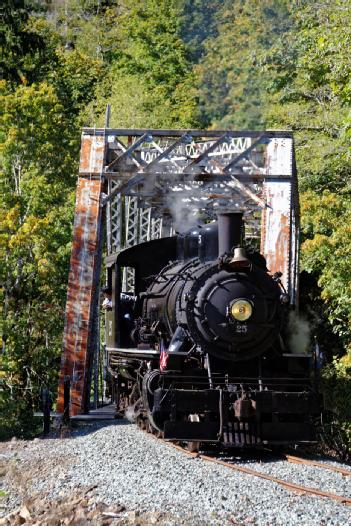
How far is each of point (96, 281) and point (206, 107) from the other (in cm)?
8255

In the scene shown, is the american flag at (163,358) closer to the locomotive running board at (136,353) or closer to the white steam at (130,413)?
the locomotive running board at (136,353)

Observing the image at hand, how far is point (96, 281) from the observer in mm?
16672

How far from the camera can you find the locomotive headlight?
38.9 ft

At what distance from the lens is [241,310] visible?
11875 millimetres

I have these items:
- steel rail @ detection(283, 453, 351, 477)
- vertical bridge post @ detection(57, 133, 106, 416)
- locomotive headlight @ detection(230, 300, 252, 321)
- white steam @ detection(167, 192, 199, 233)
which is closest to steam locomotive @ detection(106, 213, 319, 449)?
locomotive headlight @ detection(230, 300, 252, 321)

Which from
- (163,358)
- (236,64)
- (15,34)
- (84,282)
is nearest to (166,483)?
(163,358)

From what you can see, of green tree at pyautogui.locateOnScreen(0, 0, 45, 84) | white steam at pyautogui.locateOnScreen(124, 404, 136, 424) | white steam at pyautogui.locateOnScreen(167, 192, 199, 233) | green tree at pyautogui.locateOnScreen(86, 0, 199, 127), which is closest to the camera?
white steam at pyautogui.locateOnScreen(124, 404, 136, 424)

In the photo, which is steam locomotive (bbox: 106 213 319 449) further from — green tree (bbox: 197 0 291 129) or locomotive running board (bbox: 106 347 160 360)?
green tree (bbox: 197 0 291 129)

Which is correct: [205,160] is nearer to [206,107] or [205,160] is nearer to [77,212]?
[77,212]

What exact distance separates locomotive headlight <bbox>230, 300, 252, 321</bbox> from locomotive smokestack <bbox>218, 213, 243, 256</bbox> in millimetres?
891

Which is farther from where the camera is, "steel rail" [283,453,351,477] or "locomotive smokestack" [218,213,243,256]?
"locomotive smokestack" [218,213,243,256]

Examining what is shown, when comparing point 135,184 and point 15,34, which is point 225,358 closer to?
point 135,184

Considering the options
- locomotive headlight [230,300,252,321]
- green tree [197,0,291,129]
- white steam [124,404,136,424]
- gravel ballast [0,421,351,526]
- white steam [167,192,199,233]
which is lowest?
gravel ballast [0,421,351,526]

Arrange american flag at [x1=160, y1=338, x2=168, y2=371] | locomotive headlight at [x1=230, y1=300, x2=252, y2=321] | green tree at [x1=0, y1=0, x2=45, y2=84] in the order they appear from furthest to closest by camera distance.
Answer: green tree at [x1=0, y1=0, x2=45, y2=84] < american flag at [x1=160, y1=338, x2=168, y2=371] < locomotive headlight at [x1=230, y1=300, x2=252, y2=321]
